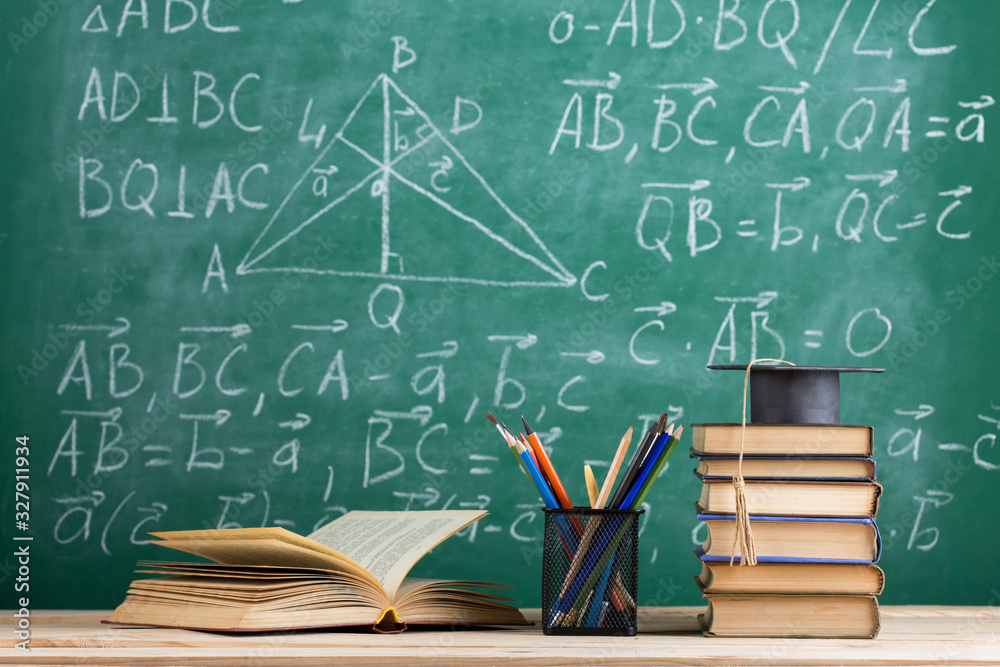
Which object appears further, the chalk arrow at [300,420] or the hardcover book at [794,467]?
the chalk arrow at [300,420]

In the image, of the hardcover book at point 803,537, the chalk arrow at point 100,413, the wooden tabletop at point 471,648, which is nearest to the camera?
the wooden tabletop at point 471,648

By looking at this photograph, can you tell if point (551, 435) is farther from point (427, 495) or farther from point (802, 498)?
point (802, 498)

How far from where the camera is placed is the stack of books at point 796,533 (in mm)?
1062

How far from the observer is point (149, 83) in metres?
1.73

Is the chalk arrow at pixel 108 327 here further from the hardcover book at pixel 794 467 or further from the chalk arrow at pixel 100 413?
the hardcover book at pixel 794 467

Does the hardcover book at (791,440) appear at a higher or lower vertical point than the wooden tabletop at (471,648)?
higher

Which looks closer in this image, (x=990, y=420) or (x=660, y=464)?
(x=660, y=464)

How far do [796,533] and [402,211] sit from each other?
1.00 meters

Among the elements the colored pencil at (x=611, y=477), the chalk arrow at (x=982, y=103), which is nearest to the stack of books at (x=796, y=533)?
the colored pencil at (x=611, y=477)

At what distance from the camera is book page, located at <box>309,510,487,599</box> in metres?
1.10

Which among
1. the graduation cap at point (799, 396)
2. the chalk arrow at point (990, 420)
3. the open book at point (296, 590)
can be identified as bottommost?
the open book at point (296, 590)

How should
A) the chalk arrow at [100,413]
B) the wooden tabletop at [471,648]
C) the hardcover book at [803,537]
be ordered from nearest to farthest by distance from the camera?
1. the wooden tabletop at [471,648]
2. the hardcover book at [803,537]
3. the chalk arrow at [100,413]

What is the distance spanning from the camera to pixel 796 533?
107cm

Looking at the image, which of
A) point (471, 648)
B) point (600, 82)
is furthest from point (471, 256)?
point (471, 648)
